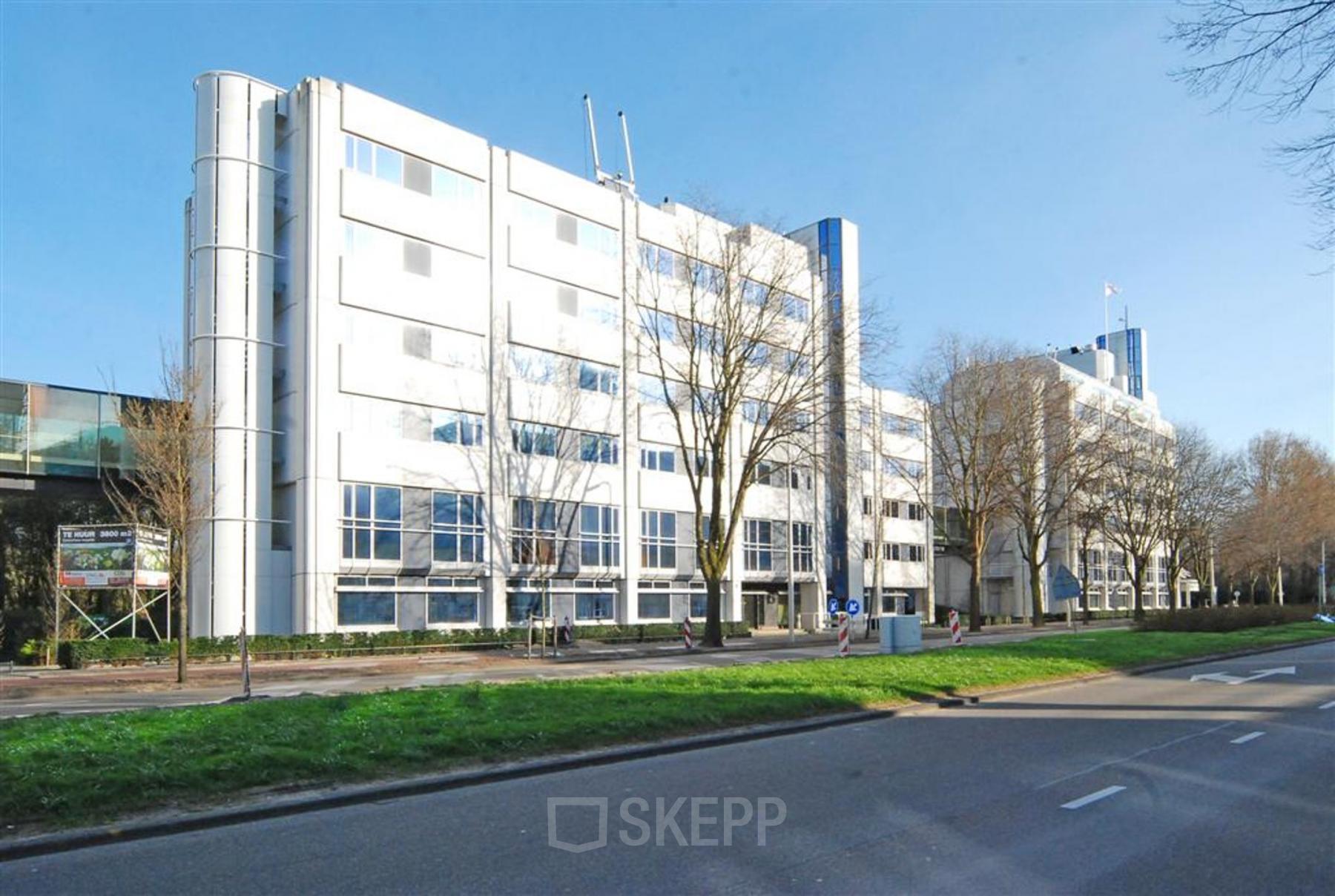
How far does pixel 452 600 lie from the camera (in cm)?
4444

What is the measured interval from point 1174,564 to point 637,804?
66429 millimetres

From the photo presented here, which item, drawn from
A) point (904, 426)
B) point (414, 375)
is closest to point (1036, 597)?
point (904, 426)

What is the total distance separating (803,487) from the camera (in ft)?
205

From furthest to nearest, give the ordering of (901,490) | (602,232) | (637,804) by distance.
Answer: (901,490) < (602,232) < (637,804)

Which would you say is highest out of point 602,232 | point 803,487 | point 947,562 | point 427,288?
point 602,232

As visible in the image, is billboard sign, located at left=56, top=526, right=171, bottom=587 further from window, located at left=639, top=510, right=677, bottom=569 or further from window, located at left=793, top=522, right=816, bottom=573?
window, located at left=793, top=522, right=816, bottom=573

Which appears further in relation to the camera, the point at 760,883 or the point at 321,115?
the point at 321,115

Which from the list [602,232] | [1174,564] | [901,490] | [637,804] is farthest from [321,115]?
[1174,564]

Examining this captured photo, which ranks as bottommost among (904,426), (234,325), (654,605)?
(654,605)

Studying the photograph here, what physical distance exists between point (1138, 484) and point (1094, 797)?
58.4 meters

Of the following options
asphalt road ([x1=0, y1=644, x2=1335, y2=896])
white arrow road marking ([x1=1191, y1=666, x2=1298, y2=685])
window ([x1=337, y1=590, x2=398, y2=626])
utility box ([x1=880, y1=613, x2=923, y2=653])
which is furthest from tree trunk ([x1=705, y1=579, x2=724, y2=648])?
asphalt road ([x1=0, y1=644, x2=1335, y2=896])

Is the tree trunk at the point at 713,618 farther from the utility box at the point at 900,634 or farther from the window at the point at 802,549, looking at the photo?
the window at the point at 802,549

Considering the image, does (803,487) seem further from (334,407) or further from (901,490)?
(334,407)

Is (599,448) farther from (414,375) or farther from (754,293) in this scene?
(754,293)
